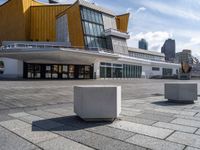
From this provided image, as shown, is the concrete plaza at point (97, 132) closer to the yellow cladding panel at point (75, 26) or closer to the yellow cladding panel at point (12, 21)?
the yellow cladding panel at point (75, 26)

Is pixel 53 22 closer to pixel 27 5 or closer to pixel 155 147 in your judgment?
pixel 27 5

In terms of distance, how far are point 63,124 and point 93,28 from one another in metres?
46.4

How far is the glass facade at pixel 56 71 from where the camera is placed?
136 ft

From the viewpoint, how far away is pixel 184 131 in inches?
223

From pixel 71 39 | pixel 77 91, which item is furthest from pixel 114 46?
pixel 77 91

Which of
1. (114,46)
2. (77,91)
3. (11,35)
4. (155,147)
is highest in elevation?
(11,35)

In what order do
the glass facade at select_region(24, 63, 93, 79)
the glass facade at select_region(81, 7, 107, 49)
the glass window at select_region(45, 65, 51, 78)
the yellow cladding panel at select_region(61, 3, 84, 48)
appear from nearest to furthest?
the glass facade at select_region(24, 63, 93, 79), the glass window at select_region(45, 65, 51, 78), the yellow cladding panel at select_region(61, 3, 84, 48), the glass facade at select_region(81, 7, 107, 49)

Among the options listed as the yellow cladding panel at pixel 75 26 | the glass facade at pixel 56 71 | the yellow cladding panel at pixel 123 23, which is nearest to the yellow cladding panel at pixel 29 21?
the yellow cladding panel at pixel 75 26

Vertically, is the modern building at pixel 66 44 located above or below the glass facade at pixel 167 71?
above

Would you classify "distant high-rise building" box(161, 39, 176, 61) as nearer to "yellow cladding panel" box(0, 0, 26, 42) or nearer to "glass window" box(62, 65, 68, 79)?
"yellow cladding panel" box(0, 0, 26, 42)

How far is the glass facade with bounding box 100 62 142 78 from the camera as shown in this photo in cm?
4866

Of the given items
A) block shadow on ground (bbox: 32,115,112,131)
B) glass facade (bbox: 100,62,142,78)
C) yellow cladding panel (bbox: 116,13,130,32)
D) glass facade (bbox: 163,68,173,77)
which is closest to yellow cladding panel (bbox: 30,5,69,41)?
yellow cladding panel (bbox: 116,13,130,32)

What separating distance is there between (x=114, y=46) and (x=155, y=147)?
48.1 metres

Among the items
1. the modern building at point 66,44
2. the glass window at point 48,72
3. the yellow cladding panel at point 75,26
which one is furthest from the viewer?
the yellow cladding panel at point 75,26
